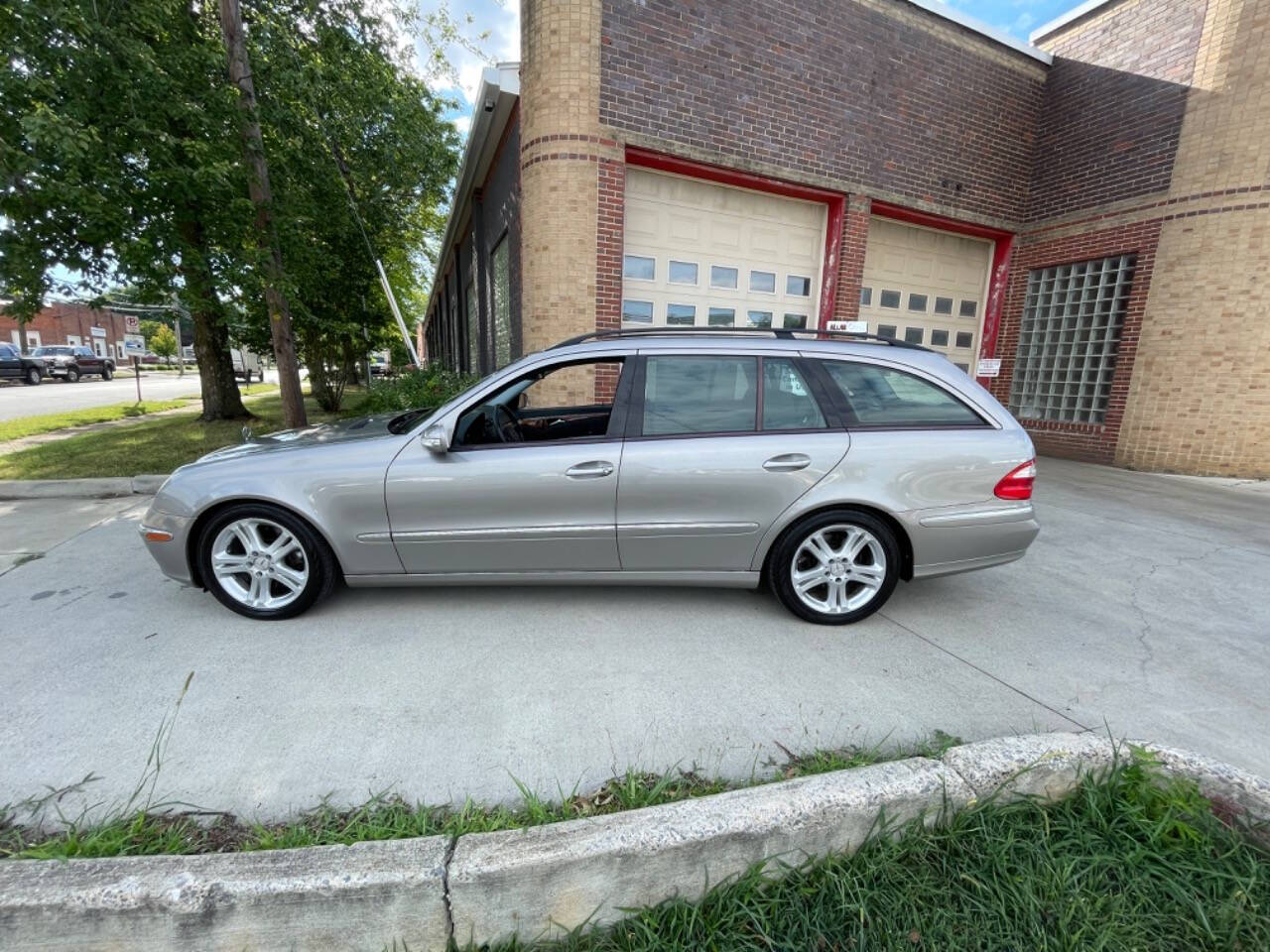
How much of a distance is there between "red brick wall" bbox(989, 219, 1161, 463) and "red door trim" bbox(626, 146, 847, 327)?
13.5ft

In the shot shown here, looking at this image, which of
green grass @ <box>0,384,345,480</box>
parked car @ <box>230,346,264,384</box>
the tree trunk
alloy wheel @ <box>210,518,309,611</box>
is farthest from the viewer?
parked car @ <box>230,346,264,384</box>

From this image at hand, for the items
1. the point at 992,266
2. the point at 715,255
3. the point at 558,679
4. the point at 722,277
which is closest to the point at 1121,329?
the point at 992,266

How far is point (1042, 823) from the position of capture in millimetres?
1875

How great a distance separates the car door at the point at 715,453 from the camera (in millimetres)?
3088

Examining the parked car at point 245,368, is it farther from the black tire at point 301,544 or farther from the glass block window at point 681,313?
the black tire at point 301,544

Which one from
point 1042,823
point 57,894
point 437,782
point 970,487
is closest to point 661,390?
point 970,487

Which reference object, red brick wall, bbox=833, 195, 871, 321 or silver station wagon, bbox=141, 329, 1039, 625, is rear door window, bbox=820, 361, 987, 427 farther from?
red brick wall, bbox=833, 195, 871, 321

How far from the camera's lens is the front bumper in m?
3.11

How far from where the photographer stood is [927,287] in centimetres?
960

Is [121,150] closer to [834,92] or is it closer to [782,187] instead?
[782,187]

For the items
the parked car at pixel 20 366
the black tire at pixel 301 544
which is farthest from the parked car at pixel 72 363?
the black tire at pixel 301 544

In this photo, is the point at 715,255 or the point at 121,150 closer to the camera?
the point at 121,150

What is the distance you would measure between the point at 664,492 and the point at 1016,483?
77.8 inches

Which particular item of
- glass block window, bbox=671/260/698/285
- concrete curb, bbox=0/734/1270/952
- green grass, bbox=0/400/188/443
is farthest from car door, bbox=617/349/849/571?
green grass, bbox=0/400/188/443
